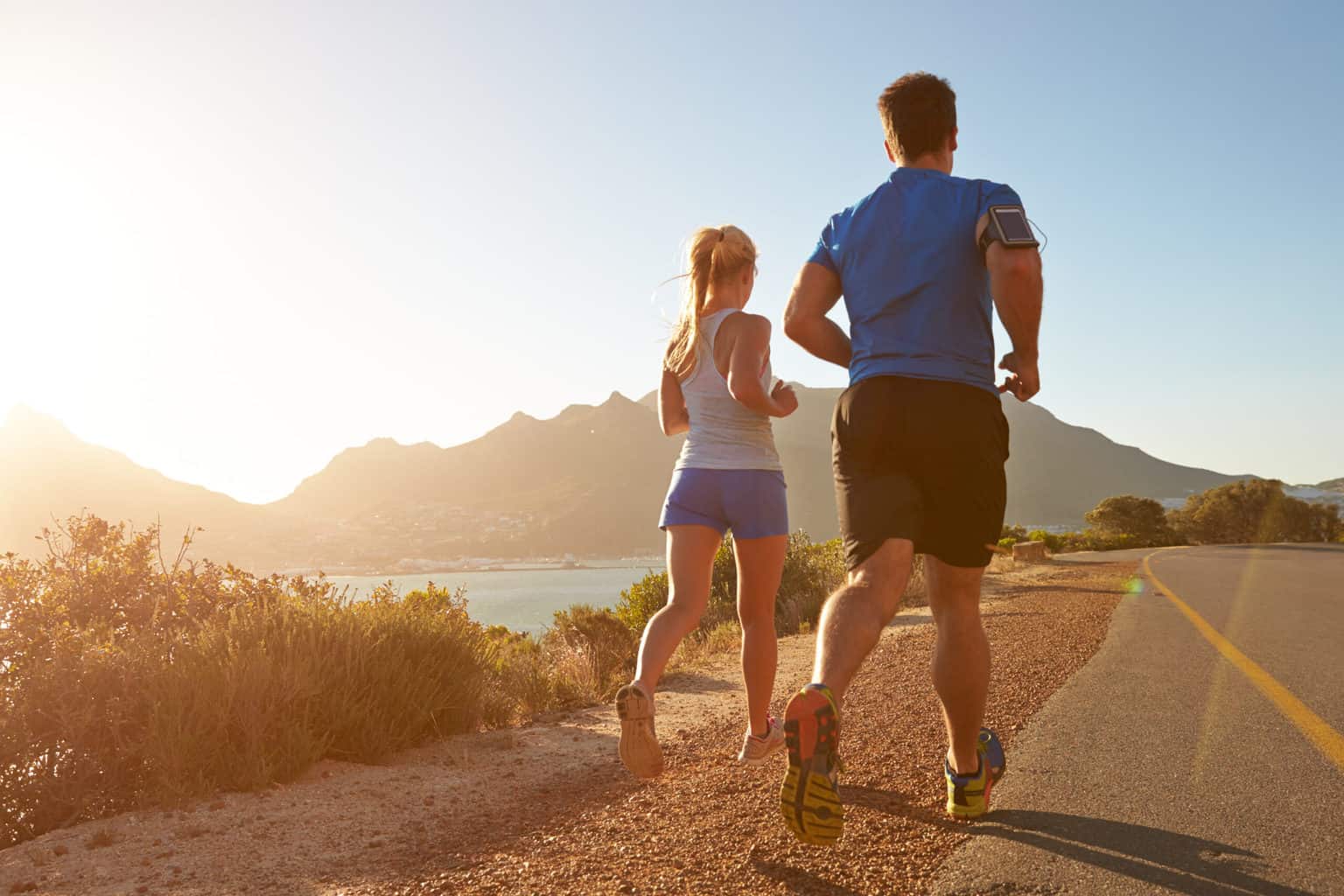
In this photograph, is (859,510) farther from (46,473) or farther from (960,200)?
(46,473)

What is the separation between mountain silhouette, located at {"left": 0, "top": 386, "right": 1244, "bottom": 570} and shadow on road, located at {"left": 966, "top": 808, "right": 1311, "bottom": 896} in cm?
567

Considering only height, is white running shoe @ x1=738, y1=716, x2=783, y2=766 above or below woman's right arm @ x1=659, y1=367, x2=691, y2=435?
below

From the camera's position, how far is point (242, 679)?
428cm

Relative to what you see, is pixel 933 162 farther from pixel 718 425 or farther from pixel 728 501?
pixel 728 501

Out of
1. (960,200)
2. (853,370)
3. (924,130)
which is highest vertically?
(924,130)

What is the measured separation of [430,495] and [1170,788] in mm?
70354

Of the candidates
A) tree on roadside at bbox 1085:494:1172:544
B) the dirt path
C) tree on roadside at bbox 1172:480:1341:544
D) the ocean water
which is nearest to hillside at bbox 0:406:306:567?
the ocean water

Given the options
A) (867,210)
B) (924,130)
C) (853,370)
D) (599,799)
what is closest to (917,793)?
(599,799)

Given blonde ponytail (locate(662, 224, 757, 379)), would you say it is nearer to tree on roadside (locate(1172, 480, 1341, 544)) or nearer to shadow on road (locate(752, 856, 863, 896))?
shadow on road (locate(752, 856, 863, 896))

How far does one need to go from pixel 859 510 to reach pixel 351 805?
2.79 m

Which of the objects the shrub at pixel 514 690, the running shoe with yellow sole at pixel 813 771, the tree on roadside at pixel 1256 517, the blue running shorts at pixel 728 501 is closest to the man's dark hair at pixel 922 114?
the blue running shorts at pixel 728 501

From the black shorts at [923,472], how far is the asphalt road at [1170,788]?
0.89m

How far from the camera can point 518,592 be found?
1741 centimetres

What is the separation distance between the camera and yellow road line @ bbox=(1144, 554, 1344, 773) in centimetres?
371
